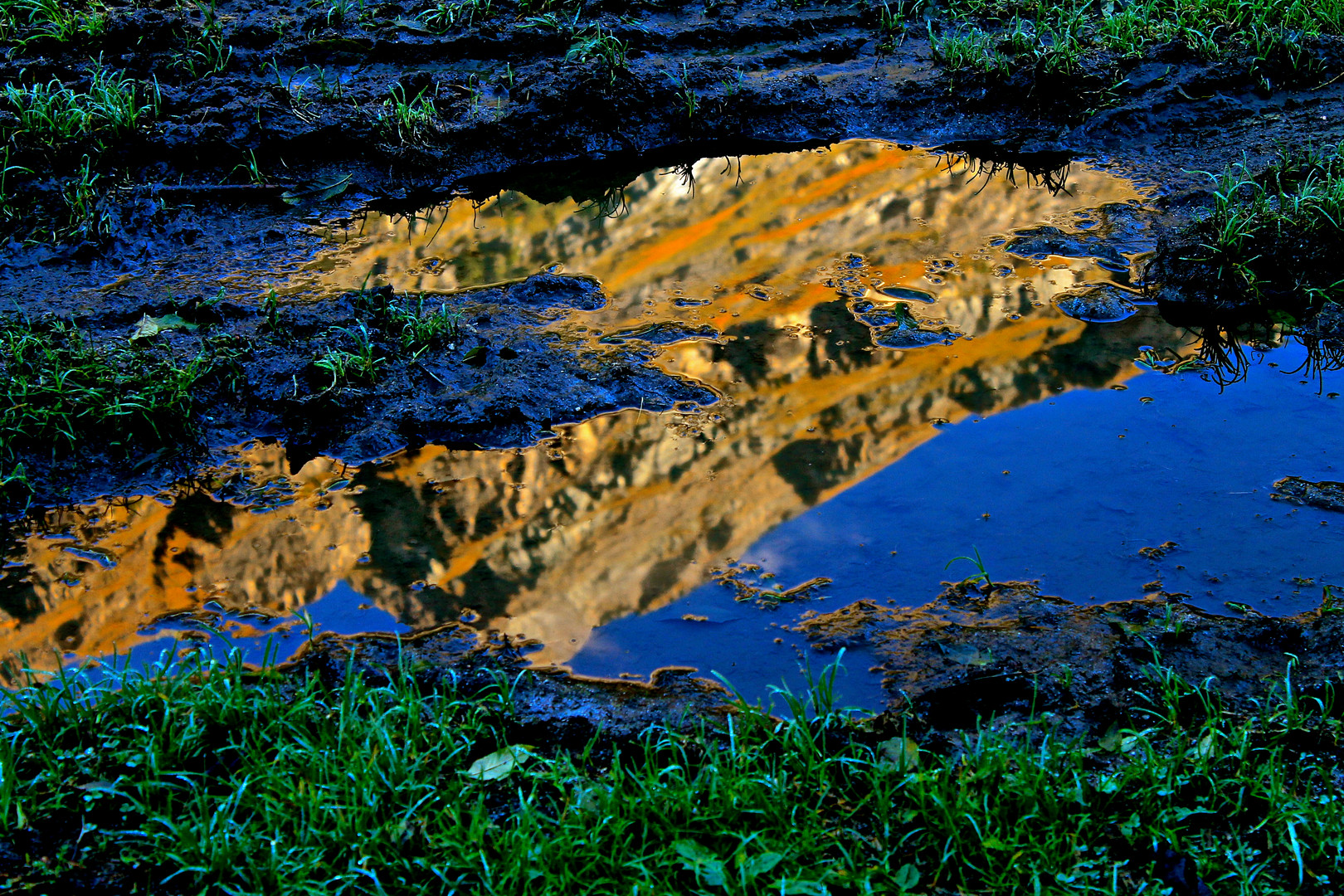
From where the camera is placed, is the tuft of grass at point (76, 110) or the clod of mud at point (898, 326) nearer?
the clod of mud at point (898, 326)

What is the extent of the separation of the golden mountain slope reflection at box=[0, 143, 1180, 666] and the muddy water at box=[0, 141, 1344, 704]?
0.01 m

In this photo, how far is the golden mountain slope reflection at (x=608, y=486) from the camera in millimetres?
2928

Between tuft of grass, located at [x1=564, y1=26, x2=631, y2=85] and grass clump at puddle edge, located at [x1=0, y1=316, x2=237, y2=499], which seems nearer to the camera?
grass clump at puddle edge, located at [x1=0, y1=316, x2=237, y2=499]

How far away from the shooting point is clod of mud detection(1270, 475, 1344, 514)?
304 cm

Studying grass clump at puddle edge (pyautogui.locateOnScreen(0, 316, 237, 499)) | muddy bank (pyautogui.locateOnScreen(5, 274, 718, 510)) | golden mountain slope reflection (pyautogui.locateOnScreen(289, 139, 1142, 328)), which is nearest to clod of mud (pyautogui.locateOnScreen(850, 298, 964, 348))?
golden mountain slope reflection (pyautogui.locateOnScreen(289, 139, 1142, 328))

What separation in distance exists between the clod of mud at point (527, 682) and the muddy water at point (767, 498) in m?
0.08

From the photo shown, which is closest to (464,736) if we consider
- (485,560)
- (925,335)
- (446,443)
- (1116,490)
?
(485,560)

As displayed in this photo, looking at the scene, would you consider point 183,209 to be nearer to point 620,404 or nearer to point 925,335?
point 620,404

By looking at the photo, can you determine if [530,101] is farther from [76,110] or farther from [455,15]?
[76,110]

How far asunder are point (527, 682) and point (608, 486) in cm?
91

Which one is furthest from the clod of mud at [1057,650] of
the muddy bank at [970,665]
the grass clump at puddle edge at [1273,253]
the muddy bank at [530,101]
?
the muddy bank at [530,101]

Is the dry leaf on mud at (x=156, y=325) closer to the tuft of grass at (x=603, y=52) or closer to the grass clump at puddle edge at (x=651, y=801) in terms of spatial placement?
the grass clump at puddle edge at (x=651, y=801)

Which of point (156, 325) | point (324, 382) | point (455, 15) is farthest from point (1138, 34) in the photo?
point (156, 325)

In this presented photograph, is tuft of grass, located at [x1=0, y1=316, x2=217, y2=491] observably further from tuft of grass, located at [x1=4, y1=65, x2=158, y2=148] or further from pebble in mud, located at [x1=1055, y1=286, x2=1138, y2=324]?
pebble in mud, located at [x1=1055, y1=286, x2=1138, y2=324]
